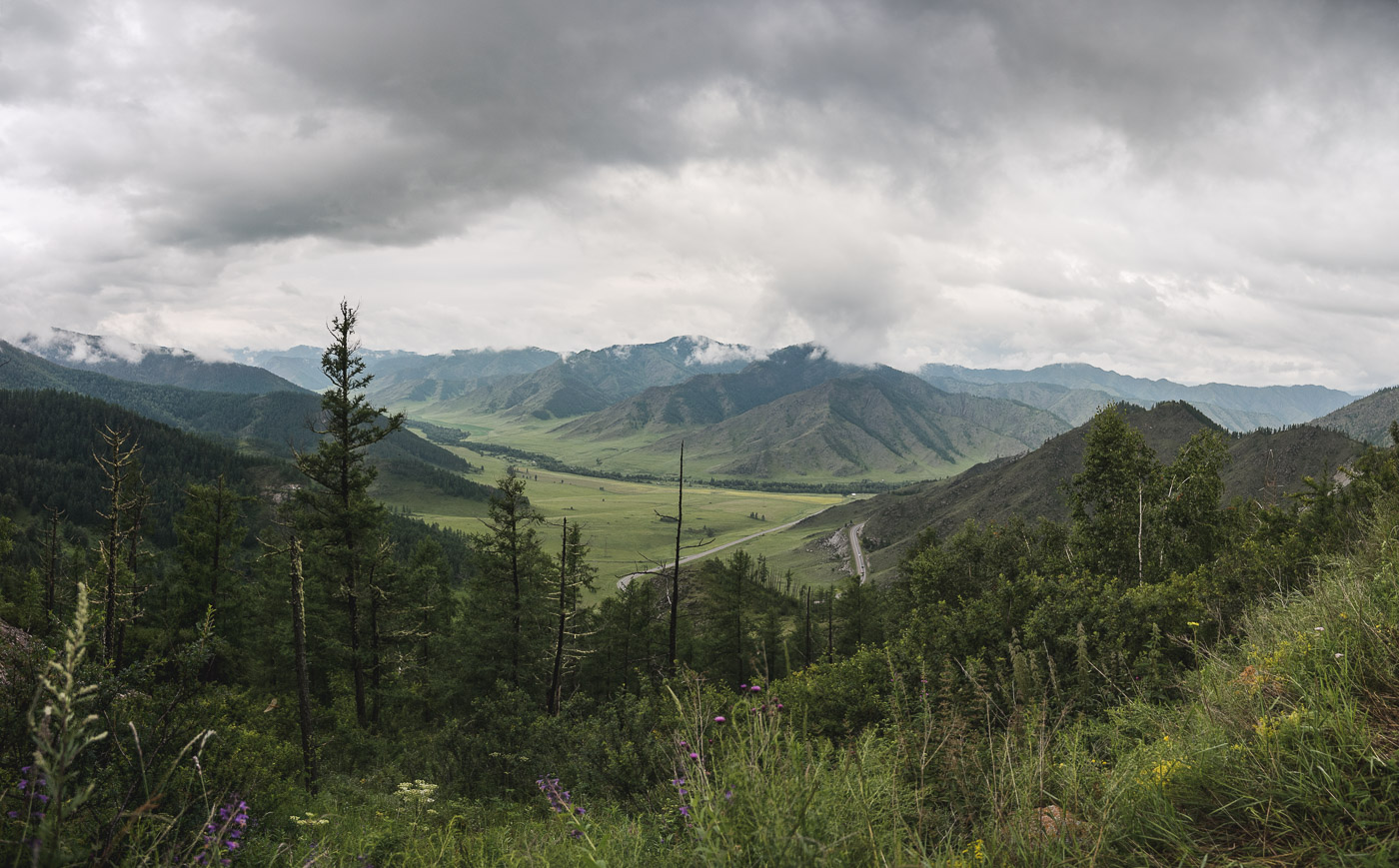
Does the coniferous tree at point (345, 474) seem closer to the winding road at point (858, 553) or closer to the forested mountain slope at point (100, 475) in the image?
the winding road at point (858, 553)

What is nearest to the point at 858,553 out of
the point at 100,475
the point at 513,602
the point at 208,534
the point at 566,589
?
the point at 513,602

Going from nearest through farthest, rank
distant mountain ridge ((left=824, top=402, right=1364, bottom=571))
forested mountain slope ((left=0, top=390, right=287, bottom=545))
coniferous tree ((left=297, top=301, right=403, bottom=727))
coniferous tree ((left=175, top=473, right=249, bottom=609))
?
coniferous tree ((left=297, top=301, right=403, bottom=727)) < coniferous tree ((left=175, top=473, right=249, bottom=609)) < distant mountain ridge ((left=824, top=402, right=1364, bottom=571)) < forested mountain slope ((left=0, top=390, right=287, bottom=545))

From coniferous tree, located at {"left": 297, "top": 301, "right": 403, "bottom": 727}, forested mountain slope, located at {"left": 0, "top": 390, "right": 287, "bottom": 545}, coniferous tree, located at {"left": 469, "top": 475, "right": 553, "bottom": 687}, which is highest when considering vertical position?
coniferous tree, located at {"left": 297, "top": 301, "right": 403, "bottom": 727}

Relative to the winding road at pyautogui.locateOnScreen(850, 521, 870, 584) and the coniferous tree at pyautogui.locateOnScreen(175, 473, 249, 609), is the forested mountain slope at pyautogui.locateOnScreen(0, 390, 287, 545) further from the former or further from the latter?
A: the winding road at pyautogui.locateOnScreen(850, 521, 870, 584)

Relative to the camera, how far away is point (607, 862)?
157 inches

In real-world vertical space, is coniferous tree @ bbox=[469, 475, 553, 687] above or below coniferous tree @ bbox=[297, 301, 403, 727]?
below

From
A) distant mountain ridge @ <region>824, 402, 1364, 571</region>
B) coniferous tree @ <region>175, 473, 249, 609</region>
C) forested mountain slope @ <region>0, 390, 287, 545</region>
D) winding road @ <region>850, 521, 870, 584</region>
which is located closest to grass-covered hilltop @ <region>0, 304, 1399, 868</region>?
coniferous tree @ <region>175, 473, 249, 609</region>

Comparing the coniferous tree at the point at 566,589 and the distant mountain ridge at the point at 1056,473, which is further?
the distant mountain ridge at the point at 1056,473

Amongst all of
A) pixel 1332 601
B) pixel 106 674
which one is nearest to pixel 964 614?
pixel 1332 601

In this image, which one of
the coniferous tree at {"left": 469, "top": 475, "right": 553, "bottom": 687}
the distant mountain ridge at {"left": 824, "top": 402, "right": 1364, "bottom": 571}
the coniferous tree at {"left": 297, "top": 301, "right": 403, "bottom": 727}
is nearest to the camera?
the coniferous tree at {"left": 297, "top": 301, "right": 403, "bottom": 727}

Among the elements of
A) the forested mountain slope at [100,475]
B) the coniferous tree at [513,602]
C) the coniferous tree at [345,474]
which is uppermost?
the coniferous tree at [345,474]

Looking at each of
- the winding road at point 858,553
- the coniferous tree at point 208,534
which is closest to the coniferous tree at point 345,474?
the coniferous tree at point 208,534

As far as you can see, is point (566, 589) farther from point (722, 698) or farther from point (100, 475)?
point (100, 475)

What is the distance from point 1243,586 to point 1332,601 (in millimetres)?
8160
